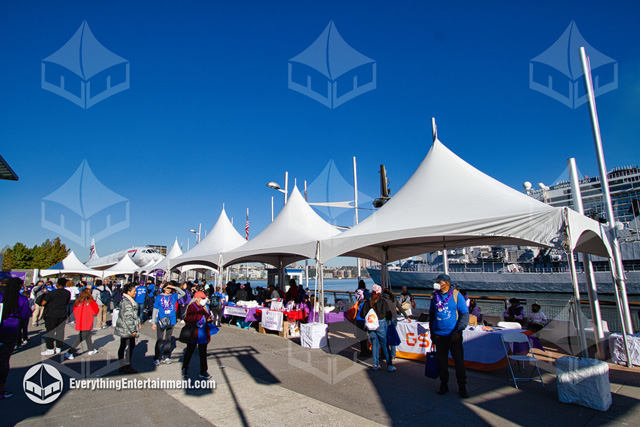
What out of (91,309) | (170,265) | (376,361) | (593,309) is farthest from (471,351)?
(170,265)

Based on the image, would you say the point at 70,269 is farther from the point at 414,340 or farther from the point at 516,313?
the point at 516,313

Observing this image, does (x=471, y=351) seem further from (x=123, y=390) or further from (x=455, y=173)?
(x=123, y=390)

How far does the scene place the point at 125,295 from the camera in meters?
6.20

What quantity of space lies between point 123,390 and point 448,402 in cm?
475

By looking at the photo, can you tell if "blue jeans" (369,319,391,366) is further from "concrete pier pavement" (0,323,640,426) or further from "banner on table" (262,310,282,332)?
"banner on table" (262,310,282,332)

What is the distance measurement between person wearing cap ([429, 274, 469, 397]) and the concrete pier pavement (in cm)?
30

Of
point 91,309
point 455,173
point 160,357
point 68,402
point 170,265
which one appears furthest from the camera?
point 170,265

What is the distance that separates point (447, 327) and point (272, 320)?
6.65 m

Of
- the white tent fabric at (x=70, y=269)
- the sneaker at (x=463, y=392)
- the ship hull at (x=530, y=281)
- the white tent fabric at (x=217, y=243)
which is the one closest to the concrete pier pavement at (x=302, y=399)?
the sneaker at (x=463, y=392)

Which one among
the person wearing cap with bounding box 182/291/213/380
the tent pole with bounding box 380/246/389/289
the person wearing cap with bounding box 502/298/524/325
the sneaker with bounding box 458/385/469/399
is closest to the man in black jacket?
the person wearing cap with bounding box 182/291/213/380

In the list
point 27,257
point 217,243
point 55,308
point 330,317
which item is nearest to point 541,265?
point 330,317

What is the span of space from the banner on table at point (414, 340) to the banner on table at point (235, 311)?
20.0ft

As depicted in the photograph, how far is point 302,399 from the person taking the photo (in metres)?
4.76

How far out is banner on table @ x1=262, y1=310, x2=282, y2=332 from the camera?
10.4 m
